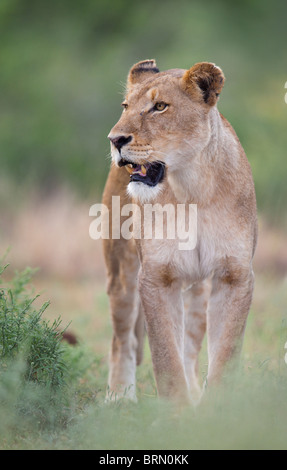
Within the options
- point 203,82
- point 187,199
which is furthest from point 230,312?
point 203,82

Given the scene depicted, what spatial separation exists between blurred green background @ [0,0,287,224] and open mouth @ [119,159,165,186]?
9.44 meters

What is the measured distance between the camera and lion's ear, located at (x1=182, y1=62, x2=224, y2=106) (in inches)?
169

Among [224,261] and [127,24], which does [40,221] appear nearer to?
[224,261]

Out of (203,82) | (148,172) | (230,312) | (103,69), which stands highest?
(103,69)

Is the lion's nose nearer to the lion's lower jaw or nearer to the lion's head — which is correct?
the lion's head

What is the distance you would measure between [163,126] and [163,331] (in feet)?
3.40

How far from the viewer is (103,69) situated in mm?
20844

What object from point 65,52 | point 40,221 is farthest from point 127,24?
point 40,221

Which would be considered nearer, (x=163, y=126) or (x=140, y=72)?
(x=163, y=126)

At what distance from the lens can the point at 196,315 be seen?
18.2 feet

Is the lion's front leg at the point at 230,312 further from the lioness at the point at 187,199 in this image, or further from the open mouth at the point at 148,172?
the open mouth at the point at 148,172

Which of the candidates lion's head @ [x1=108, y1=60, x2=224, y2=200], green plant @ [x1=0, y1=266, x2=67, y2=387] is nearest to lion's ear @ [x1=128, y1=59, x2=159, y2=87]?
lion's head @ [x1=108, y1=60, x2=224, y2=200]

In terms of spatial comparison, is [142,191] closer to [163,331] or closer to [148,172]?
[148,172]

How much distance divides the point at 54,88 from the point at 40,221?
9.63 m
